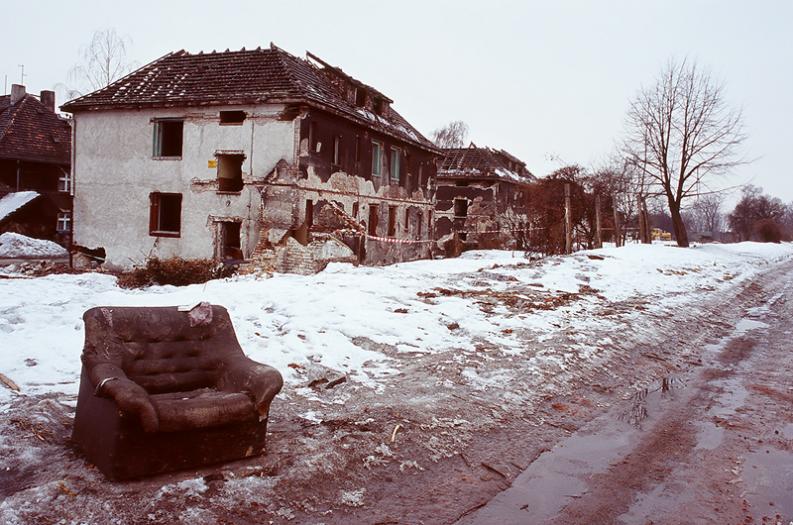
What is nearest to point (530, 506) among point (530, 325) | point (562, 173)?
point (530, 325)

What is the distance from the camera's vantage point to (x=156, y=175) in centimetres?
2184

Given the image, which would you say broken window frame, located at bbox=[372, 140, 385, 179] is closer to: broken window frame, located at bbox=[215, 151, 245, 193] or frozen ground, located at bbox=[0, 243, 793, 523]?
broken window frame, located at bbox=[215, 151, 245, 193]

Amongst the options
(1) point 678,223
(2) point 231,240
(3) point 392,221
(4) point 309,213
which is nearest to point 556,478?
(4) point 309,213

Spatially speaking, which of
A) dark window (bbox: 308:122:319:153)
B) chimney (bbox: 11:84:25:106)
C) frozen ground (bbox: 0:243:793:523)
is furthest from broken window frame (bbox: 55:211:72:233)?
frozen ground (bbox: 0:243:793:523)

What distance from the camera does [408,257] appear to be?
93.9 feet

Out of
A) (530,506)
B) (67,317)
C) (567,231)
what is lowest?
(530,506)

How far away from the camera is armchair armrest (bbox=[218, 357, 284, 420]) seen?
489 cm

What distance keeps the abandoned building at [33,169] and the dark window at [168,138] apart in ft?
38.6

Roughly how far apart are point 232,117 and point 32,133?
69.3 feet

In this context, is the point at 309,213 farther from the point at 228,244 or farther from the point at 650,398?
the point at 650,398

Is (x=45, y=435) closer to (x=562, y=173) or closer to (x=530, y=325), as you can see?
(x=530, y=325)

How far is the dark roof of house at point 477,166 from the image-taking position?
4366cm

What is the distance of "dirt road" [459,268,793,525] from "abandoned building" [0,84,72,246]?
3138 centimetres

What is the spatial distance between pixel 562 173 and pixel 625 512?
2955cm
